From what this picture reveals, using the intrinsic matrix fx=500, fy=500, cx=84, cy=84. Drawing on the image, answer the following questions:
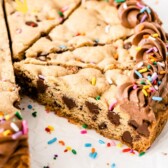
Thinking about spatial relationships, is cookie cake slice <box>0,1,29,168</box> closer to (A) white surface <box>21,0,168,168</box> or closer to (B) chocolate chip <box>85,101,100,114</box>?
(A) white surface <box>21,0,168,168</box>

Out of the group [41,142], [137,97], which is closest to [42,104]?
[41,142]

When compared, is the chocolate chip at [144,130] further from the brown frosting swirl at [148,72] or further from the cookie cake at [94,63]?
the brown frosting swirl at [148,72]

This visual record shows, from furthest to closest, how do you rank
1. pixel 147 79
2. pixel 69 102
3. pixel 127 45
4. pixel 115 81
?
pixel 127 45 → pixel 69 102 → pixel 115 81 → pixel 147 79

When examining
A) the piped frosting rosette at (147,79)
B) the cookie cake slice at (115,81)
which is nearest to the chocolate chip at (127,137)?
the cookie cake slice at (115,81)

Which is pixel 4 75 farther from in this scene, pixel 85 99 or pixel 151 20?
pixel 151 20

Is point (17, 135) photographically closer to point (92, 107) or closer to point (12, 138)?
point (12, 138)

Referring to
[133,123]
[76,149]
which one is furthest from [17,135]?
[133,123]
